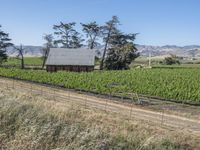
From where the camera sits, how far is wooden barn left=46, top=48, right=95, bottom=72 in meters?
80.7

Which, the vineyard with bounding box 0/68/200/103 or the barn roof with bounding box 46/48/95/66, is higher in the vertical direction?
the barn roof with bounding box 46/48/95/66

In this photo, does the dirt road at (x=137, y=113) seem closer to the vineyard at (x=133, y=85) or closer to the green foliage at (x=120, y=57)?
the vineyard at (x=133, y=85)

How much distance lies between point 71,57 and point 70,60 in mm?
1038

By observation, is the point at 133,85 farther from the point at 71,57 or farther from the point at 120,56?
the point at 120,56

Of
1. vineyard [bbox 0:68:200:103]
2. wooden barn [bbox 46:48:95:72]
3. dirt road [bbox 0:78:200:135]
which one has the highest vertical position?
wooden barn [bbox 46:48:95:72]

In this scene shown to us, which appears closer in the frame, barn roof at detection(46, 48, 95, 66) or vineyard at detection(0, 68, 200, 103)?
vineyard at detection(0, 68, 200, 103)

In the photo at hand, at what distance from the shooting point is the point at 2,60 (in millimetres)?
97875

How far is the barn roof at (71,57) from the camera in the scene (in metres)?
81.1

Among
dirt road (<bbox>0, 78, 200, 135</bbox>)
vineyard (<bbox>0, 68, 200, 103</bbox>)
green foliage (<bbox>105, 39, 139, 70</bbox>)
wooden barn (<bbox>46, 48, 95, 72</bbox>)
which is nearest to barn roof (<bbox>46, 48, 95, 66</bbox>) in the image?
wooden barn (<bbox>46, 48, 95, 72</bbox>)

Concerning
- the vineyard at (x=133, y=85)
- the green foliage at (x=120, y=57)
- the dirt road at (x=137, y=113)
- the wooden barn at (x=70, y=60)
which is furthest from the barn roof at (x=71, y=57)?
the dirt road at (x=137, y=113)

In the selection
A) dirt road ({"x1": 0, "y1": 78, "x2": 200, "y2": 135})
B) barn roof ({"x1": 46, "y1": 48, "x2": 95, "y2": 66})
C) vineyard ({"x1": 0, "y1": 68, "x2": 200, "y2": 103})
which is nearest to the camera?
dirt road ({"x1": 0, "y1": 78, "x2": 200, "y2": 135})

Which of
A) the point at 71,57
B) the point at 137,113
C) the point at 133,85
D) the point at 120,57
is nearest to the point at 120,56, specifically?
the point at 120,57

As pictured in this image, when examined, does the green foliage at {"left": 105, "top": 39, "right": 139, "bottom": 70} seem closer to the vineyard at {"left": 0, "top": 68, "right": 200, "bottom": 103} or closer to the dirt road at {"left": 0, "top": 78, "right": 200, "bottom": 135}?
the vineyard at {"left": 0, "top": 68, "right": 200, "bottom": 103}

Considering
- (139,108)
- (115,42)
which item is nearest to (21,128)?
(139,108)
